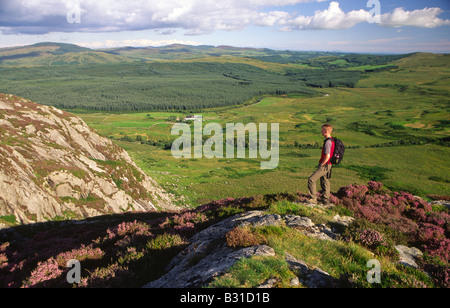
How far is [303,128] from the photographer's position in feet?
474

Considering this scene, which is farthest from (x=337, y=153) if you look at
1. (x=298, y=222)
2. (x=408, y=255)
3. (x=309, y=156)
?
(x=309, y=156)

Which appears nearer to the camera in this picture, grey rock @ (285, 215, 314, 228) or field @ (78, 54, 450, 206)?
grey rock @ (285, 215, 314, 228)

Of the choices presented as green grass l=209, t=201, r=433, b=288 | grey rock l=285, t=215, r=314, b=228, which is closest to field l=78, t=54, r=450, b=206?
grey rock l=285, t=215, r=314, b=228

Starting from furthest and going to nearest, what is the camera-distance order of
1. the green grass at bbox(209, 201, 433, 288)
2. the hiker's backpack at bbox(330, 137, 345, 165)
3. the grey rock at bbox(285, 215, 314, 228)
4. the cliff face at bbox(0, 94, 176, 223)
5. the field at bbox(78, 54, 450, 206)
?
the field at bbox(78, 54, 450, 206) < the cliff face at bbox(0, 94, 176, 223) < the hiker's backpack at bbox(330, 137, 345, 165) < the grey rock at bbox(285, 215, 314, 228) < the green grass at bbox(209, 201, 433, 288)

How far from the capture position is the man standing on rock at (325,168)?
496 inches

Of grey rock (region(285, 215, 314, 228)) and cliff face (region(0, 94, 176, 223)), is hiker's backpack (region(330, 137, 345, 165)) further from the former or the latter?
cliff face (region(0, 94, 176, 223))

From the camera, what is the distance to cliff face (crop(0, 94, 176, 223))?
59.0 ft

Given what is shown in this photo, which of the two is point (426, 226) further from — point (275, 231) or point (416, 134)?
point (416, 134)

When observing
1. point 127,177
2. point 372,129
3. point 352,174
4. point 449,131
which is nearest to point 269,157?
point 352,174

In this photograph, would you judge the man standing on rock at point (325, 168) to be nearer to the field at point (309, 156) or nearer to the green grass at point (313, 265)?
the green grass at point (313, 265)

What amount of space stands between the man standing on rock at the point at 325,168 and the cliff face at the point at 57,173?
59.9ft

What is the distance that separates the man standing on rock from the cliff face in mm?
18246

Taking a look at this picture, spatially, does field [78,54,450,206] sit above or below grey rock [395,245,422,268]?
A: below
